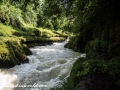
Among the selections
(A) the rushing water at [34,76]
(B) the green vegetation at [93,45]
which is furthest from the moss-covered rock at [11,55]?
(A) the rushing water at [34,76]

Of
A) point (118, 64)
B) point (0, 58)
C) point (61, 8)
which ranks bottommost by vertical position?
point (0, 58)

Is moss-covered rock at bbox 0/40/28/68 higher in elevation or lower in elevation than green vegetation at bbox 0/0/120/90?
lower

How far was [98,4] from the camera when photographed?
208 inches

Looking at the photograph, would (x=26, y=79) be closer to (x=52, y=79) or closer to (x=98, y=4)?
(x=52, y=79)

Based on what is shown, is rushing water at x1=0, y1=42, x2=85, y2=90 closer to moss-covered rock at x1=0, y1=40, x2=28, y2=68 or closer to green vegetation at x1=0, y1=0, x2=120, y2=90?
moss-covered rock at x1=0, y1=40, x2=28, y2=68

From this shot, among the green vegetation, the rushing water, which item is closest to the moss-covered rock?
the green vegetation

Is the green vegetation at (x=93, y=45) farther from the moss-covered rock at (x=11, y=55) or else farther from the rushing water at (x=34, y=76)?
the rushing water at (x=34, y=76)

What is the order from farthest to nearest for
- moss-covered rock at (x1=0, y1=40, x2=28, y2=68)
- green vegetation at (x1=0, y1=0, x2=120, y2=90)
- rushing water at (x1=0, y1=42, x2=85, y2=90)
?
moss-covered rock at (x1=0, y1=40, x2=28, y2=68) < rushing water at (x1=0, y1=42, x2=85, y2=90) < green vegetation at (x1=0, y1=0, x2=120, y2=90)

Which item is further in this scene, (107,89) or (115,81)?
(115,81)

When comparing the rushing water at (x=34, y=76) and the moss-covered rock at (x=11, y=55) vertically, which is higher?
the moss-covered rock at (x=11, y=55)

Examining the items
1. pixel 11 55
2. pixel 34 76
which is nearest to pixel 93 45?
pixel 34 76

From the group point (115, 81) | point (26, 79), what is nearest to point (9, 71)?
point (26, 79)

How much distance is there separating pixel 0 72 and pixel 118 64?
20.1 feet

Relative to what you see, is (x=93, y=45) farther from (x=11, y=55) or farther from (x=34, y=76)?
(x=11, y=55)
